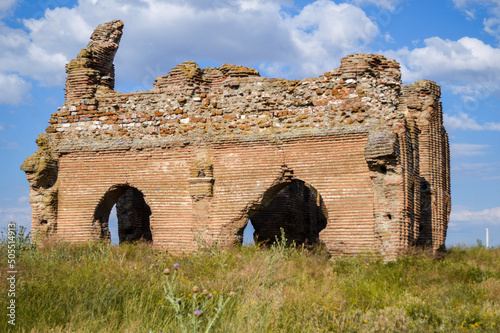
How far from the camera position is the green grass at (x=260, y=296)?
6352 mm

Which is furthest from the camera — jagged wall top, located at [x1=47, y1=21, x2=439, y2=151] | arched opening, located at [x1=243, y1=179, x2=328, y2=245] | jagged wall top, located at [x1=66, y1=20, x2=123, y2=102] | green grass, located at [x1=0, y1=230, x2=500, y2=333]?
arched opening, located at [x1=243, y1=179, x2=328, y2=245]

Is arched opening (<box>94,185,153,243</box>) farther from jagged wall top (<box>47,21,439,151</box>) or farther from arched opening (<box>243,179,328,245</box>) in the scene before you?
arched opening (<box>243,179,328,245</box>)

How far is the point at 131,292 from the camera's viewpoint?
738 centimetres

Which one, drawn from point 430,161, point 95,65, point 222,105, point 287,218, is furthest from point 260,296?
point 95,65

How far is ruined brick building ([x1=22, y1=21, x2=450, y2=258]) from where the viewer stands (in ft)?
37.0

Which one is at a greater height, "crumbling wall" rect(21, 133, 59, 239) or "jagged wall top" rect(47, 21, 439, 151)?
"jagged wall top" rect(47, 21, 439, 151)

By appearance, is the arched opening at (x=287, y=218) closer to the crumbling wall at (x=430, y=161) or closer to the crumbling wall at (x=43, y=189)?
the crumbling wall at (x=430, y=161)

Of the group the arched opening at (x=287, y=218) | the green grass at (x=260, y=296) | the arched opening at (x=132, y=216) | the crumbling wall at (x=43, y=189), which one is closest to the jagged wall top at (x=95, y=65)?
the crumbling wall at (x=43, y=189)

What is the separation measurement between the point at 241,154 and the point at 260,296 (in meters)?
5.34

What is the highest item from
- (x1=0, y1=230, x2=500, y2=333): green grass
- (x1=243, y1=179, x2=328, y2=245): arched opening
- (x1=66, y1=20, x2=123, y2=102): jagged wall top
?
(x1=66, y1=20, x2=123, y2=102): jagged wall top

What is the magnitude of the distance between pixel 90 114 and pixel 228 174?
167 inches

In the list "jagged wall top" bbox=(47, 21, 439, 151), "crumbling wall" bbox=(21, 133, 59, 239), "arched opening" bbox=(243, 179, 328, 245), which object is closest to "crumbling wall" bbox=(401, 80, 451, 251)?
"jagged wall top" bbox=(47, 21, 439, 151)

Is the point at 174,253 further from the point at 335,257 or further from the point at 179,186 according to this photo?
the point at 335,257

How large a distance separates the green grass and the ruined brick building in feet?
5.35
